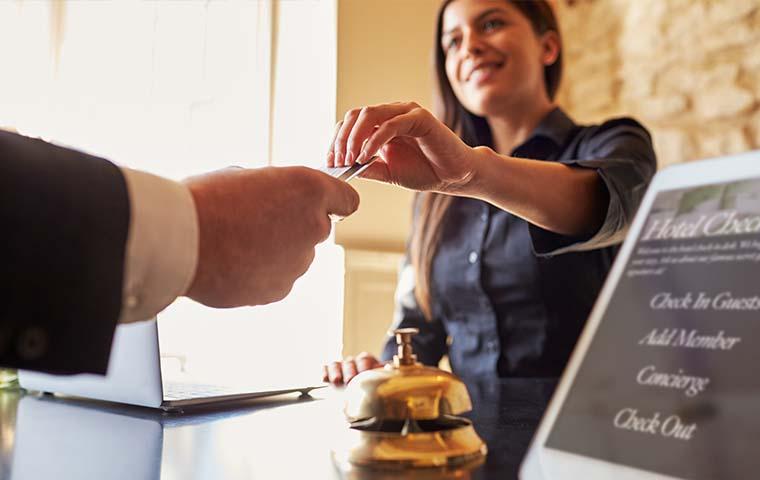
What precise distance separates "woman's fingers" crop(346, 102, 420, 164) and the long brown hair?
2.93 feet

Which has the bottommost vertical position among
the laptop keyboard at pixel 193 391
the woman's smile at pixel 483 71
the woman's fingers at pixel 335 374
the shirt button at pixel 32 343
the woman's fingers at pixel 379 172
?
the woman's fingers at pixel 335 374

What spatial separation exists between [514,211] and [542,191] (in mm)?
53

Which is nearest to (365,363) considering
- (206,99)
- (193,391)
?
(193,391)

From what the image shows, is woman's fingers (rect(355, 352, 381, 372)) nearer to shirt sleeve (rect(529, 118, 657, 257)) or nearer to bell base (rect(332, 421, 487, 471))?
shirt sleeve (rect(529, 118, 657, 257))

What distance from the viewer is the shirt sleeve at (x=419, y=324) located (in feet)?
5.88

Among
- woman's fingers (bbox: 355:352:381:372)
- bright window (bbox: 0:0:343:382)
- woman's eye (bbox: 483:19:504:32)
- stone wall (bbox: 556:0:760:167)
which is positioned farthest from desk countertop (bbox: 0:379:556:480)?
stone wall (bbox: 556:0:760:167)

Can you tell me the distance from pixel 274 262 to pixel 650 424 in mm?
305

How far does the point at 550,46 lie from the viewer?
6.13 feet

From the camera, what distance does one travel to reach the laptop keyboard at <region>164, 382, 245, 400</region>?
0.89m

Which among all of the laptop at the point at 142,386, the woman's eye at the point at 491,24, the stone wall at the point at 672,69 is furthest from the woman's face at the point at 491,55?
the stone wall at the point at 672,69

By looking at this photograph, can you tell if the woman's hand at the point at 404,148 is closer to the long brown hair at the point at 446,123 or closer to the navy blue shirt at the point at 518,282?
the navy blue shirt at the point at 518,282

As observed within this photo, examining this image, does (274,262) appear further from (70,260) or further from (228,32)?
(228,32)

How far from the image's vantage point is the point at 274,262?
23.2 inches

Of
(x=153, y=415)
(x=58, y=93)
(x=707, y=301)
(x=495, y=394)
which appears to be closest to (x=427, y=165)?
(x=495, y=394)
